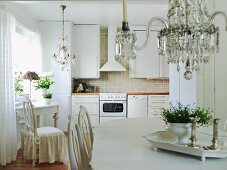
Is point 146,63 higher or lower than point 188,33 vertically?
higher

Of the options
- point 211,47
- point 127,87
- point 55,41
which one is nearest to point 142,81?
point 127,87

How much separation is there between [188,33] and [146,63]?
4.46 meters

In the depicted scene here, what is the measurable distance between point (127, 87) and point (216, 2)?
346cm

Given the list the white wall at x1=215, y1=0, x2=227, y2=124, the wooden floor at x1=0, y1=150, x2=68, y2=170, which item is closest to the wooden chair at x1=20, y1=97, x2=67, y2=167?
the wooden floor at x1=0, y1=150, x2=68, y2=170

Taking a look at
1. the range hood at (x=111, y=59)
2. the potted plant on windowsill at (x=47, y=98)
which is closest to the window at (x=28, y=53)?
the potted plant on windowsill at (x=47, y=98)

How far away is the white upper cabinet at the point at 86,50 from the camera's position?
6000mm

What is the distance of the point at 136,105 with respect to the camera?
5840 millimetres

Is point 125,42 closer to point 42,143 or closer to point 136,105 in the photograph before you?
point 42,143

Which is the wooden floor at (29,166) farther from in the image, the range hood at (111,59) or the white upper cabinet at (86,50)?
the range hood at (111,59)

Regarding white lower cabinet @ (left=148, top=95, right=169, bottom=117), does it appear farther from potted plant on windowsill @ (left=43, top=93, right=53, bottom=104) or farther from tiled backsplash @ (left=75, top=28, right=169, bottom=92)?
potted plant on windowsill @ (left=43, top=93, right=53, bottom=104)

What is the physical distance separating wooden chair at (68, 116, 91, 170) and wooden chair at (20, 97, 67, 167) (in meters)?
1.90

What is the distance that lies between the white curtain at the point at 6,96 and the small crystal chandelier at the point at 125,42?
2.21 meters

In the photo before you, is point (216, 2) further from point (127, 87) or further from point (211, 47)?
point (127, 87)

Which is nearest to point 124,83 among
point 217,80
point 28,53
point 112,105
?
point 112,105
